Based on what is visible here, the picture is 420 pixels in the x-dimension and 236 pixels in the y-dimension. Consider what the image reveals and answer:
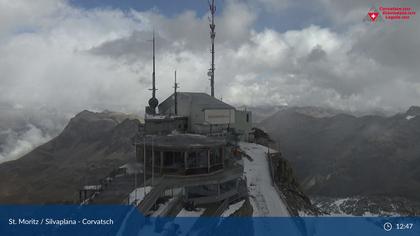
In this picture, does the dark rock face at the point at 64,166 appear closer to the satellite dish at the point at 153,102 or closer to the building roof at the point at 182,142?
the satellite dish at the point at 153,102

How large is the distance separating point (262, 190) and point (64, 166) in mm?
128521

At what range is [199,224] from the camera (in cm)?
2338

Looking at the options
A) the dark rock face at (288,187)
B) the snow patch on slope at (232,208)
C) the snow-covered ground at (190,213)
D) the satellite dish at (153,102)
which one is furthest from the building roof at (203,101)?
the snow-covered ground at (190,213)

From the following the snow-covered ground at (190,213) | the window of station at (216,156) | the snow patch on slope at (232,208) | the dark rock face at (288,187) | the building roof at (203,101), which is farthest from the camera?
the building roof at (203,101)

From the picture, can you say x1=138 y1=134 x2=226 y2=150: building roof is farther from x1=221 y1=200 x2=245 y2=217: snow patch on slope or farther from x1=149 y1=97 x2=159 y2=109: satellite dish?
x1=149 y1=97 x2=159 y2=109: satellite dish

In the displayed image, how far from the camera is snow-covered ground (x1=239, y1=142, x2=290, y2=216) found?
3114cm

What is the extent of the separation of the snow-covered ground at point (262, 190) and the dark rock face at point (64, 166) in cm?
4651

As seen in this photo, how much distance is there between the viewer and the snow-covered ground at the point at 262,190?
3114 centimetres

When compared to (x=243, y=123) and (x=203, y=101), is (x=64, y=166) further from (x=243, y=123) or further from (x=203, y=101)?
(x=203, y=101)

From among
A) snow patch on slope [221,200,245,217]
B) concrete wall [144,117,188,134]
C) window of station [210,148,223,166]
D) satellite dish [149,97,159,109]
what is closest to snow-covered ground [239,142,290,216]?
snow patch on slope [221,200,245,217]

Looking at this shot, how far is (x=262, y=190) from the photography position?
119 ft

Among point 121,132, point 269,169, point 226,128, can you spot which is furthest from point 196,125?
point 121,132

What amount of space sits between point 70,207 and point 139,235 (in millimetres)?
4453

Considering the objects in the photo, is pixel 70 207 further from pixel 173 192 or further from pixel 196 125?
pixel 196 125
